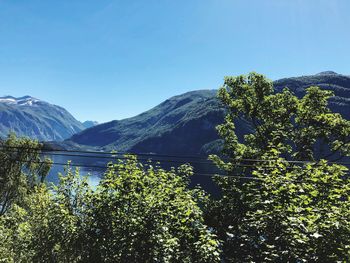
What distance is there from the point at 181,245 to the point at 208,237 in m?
1.72

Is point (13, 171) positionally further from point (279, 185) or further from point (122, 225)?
point (279, 185)

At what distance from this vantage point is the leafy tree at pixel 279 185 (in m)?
10.7

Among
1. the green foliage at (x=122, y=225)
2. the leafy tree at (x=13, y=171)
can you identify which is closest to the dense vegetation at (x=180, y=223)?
the green foliage at (x=122, y=225)

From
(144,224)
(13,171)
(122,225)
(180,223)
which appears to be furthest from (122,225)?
(13,171)

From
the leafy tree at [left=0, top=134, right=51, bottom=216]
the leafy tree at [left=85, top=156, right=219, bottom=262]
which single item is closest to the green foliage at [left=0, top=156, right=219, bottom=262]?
the leafy tree at [left=85, top=156, right=219, bottom=262]

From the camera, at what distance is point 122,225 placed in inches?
547

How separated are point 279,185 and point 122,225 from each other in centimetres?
708

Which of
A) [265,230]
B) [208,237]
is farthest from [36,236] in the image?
[265,230]

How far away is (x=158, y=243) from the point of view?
13055 millimetres

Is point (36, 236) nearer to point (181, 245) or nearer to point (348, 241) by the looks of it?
point (181, 245)

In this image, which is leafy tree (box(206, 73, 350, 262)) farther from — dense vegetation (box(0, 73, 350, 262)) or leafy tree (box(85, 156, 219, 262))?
leafy tree (box(85, 156, 219, 262))

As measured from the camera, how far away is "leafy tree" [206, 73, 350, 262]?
1067 centimetres

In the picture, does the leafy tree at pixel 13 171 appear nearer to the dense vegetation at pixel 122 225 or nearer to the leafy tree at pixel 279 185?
the leafy tree at pixel 279 185

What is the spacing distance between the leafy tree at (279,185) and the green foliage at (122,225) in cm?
218
